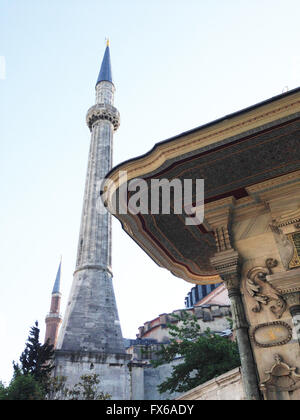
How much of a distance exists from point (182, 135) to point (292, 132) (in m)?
1.56

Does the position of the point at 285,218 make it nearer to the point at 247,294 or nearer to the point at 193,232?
the point at 247,294

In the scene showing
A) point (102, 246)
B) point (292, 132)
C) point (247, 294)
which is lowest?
point (247, 294)

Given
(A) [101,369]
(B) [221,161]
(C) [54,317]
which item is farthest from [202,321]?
(B) [221,161]

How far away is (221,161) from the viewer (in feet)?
18.7

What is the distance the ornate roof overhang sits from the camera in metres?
5.07

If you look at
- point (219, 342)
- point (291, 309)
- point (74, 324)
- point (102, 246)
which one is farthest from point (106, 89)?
point (291, 309)

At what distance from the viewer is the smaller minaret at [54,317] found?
40125 mm

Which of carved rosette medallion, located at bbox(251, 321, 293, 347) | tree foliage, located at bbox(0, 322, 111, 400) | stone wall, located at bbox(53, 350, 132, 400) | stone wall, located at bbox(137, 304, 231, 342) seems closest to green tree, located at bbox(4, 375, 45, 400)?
tree foliage, located at bbox(0, 322, 111, 400)

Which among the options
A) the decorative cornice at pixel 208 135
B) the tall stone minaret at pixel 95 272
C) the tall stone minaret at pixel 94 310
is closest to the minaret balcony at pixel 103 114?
the tall stone minaret at pixel 95 272

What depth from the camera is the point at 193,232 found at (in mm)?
7324

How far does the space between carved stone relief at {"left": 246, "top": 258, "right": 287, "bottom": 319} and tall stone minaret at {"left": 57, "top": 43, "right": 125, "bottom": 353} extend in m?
18.4

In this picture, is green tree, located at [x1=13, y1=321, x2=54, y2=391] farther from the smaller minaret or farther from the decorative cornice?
the smaller minaret

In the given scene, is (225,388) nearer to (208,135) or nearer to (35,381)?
(208,135)
